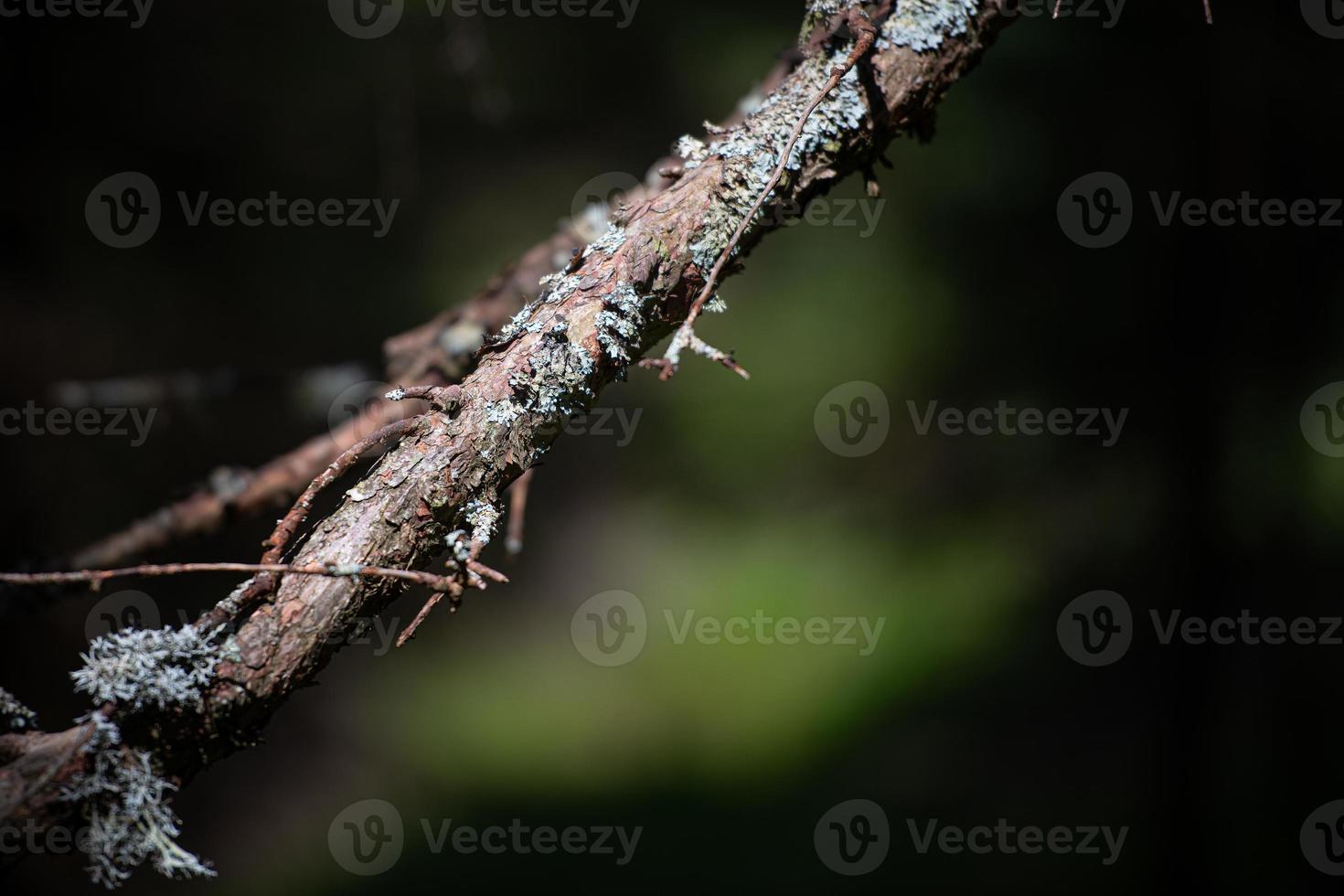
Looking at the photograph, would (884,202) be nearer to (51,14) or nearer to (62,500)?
(51,14)

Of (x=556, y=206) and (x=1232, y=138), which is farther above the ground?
(x=1232, y=138)

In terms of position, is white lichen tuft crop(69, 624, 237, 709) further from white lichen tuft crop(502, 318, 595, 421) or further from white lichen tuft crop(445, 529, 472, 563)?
white lichen tuft crop(502, 318, 595, 421)

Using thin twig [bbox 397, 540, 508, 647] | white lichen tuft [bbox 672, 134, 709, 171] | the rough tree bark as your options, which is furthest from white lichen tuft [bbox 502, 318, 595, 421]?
white lichen tuft [bbox 672, 134, 709, 171]

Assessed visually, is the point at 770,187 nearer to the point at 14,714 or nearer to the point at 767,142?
the point at 767,142

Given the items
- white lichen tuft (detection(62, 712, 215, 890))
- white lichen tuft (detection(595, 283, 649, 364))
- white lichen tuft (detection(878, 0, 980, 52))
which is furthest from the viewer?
white lichen tuft (detection(878, 0, 980, 52))

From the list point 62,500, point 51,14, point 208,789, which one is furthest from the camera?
point 208,789

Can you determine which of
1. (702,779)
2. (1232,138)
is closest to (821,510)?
(702,779)
